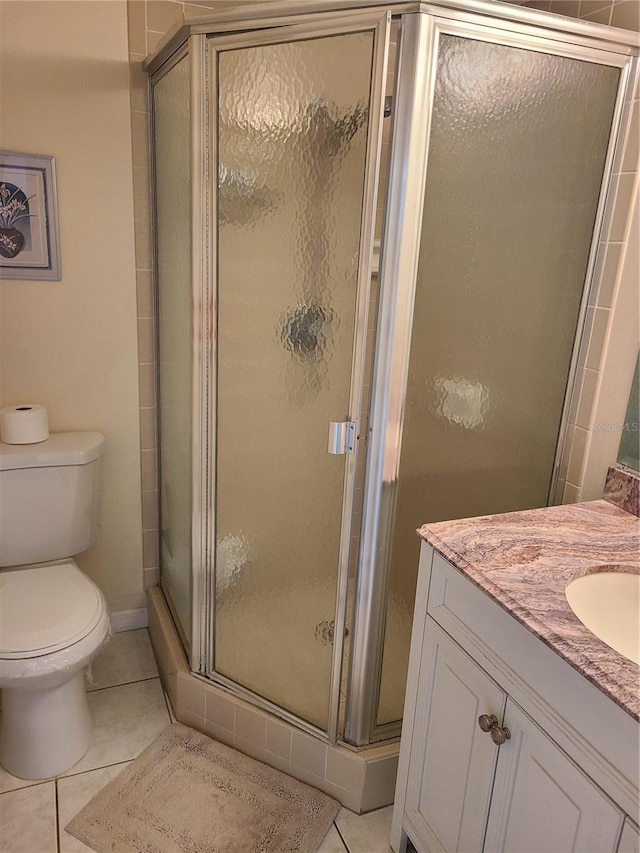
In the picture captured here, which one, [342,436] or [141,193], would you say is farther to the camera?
[141,193]

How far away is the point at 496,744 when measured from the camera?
1.09 meters

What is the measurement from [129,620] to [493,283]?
1.82m

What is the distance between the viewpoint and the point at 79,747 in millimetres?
1772

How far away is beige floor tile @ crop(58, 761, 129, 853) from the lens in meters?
1.51

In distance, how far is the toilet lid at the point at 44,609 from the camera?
159cm

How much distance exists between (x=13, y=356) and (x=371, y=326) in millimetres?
1241

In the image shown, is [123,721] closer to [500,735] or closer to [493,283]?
[500,735]

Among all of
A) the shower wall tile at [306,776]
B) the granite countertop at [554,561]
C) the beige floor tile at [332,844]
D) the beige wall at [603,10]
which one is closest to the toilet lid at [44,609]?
the shower wall tile at [306,776]

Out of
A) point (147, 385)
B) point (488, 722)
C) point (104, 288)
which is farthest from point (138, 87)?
point (488, 722)

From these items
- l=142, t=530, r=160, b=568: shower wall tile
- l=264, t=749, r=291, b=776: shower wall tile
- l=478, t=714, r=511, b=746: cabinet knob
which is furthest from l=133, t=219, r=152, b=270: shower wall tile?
l=478, t=714, r=511, b=746: cabinet knob

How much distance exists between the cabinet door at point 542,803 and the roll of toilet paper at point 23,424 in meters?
1.55

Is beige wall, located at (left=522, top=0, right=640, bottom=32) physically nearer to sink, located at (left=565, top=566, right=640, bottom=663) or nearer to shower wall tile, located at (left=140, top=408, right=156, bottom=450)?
sink, located at (left=565, top=566, right=640, bottom=663)

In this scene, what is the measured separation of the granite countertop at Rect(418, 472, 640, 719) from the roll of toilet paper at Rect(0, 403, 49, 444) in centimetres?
129

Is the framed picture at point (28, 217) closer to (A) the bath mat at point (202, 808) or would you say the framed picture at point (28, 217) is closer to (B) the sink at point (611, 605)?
(A) the bath mat at point (202, 808)
